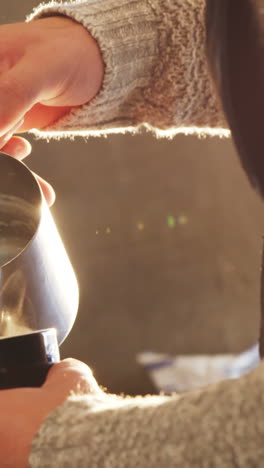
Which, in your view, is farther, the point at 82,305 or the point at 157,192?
the point at 157,192

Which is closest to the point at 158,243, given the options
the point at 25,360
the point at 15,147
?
the point at 15,147

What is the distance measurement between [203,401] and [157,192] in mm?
1457

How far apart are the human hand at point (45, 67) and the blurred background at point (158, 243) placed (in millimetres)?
929

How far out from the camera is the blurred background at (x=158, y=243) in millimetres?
1628

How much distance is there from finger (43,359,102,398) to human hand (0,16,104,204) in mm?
202

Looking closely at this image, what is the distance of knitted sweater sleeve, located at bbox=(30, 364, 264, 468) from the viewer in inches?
12.7

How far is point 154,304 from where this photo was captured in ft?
5.59

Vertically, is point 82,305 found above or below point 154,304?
above

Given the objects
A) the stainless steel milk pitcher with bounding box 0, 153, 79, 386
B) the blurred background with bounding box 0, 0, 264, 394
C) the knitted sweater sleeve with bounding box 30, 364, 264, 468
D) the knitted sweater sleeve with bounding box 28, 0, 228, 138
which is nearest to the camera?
the knitted sweater sleeve with bounding box 30, 364, 264, 468

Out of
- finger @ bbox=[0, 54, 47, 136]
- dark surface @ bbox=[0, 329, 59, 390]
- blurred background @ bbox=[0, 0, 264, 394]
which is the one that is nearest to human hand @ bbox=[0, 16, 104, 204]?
finger @ bbox=[0, 54, 47, 136]

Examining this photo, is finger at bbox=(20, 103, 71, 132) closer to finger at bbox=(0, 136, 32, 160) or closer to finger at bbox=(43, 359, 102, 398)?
finger at bbox=(0, 136, 32, 160)

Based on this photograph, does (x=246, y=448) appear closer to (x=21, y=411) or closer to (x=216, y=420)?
(x=216, y=420)

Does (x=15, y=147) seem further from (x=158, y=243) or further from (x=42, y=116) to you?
(x=158, y=243)

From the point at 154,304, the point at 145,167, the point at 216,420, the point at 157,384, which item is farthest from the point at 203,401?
the point at 145,167
